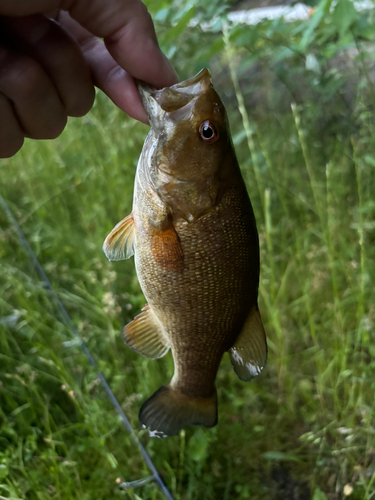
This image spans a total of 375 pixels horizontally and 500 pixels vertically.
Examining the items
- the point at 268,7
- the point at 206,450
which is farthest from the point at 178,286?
the point at 268,7

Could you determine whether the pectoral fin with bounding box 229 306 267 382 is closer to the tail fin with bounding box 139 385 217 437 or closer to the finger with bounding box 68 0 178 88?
the tail fin with bounding box 139 385 217 437

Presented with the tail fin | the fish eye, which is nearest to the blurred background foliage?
the tail fin

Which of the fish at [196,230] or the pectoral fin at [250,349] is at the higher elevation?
the fish at [196,230]

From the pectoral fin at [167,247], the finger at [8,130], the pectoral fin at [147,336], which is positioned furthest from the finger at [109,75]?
the pectoral fin at [147,336]

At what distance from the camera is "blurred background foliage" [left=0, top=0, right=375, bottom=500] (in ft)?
4.42

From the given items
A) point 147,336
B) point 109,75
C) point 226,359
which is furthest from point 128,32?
point 226,359

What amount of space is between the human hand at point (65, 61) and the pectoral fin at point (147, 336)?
0.54 m

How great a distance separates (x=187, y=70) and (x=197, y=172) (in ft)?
5.41

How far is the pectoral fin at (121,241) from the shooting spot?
3.03 feet

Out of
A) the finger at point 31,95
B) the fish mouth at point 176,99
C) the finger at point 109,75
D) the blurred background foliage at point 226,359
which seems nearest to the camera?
the fish mouth at point 176,99

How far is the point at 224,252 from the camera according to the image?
0.85m

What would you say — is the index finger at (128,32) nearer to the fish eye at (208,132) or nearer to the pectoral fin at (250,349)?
the fish eye at (208,132)

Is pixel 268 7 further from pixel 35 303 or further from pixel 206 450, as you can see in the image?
pixel 206 450

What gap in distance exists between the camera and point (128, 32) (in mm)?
880
